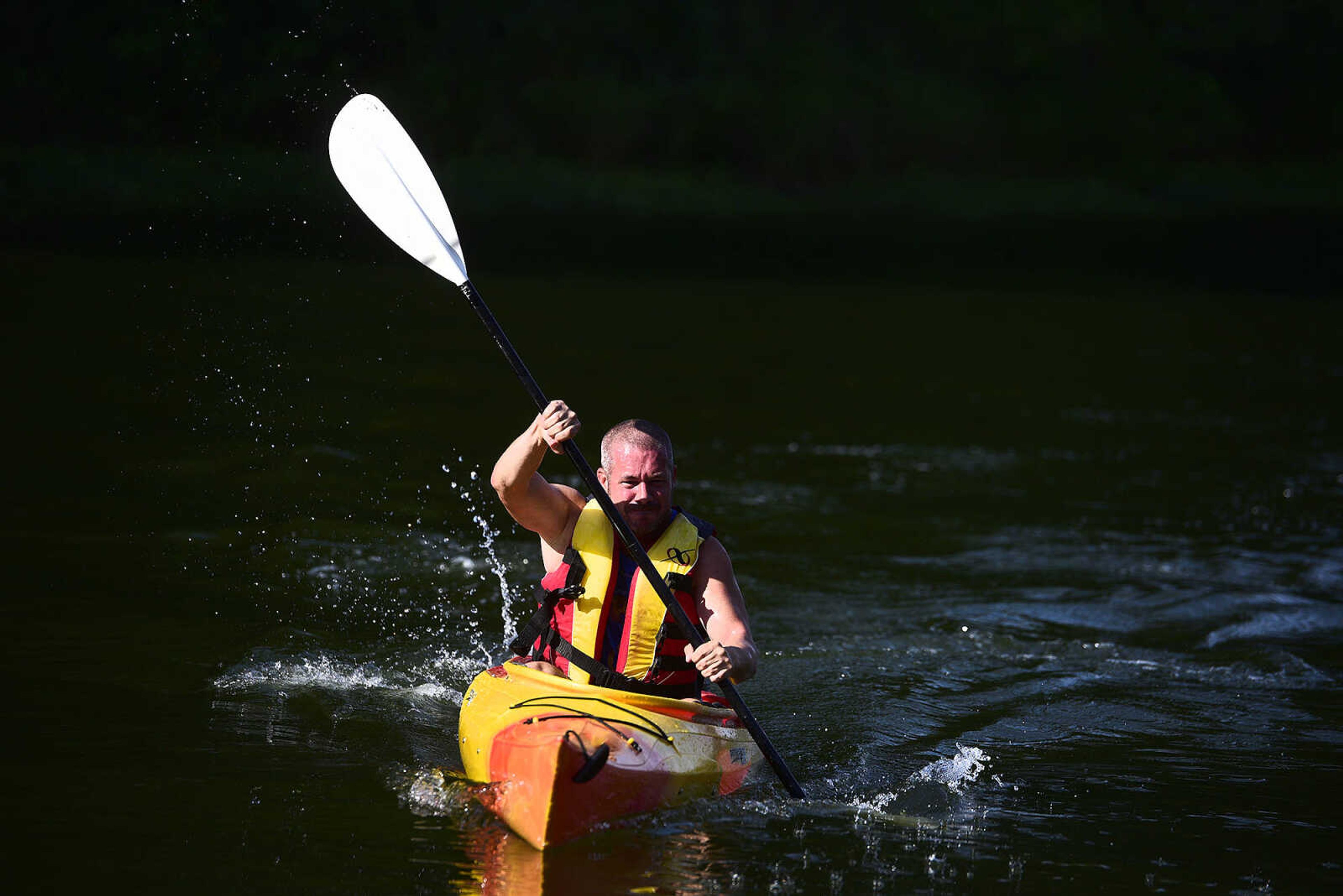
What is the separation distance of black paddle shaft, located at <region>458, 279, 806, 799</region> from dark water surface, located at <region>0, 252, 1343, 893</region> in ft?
0.42

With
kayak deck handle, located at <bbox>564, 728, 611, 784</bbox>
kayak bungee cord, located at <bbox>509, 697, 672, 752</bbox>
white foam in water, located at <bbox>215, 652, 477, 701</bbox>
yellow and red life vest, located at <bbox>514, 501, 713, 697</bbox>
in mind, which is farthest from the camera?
white foam in water, located at <bbox>215, 652, 477, 701</bbox>

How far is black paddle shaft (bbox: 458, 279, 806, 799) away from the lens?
13.4ft

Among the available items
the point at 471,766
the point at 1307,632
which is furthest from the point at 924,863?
the point at 1307,632

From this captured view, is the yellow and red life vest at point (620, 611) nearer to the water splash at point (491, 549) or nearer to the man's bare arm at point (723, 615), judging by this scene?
the man's bare arm at point (723, 615)

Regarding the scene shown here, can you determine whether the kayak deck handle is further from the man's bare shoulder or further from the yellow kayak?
the man's bare shoulder

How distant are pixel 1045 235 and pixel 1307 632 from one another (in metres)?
17.2

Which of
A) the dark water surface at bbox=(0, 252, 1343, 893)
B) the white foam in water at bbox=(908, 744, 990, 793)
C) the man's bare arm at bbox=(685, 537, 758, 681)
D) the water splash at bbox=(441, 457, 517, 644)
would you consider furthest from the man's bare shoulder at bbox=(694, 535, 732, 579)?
the water splash at bbox=(441, 457, 517, 644)

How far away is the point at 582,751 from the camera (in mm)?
3693

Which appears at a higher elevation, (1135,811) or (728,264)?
(728,264)

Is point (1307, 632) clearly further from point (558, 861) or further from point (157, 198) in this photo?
point (157, 198)

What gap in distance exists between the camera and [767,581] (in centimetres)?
693

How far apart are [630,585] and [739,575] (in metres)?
2.76

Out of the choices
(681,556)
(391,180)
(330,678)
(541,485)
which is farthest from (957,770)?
(391,180)

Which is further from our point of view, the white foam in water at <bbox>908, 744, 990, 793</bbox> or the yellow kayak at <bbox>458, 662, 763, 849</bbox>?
the white foam in water at <bbox>908, 744, 990, 793</bbox>
